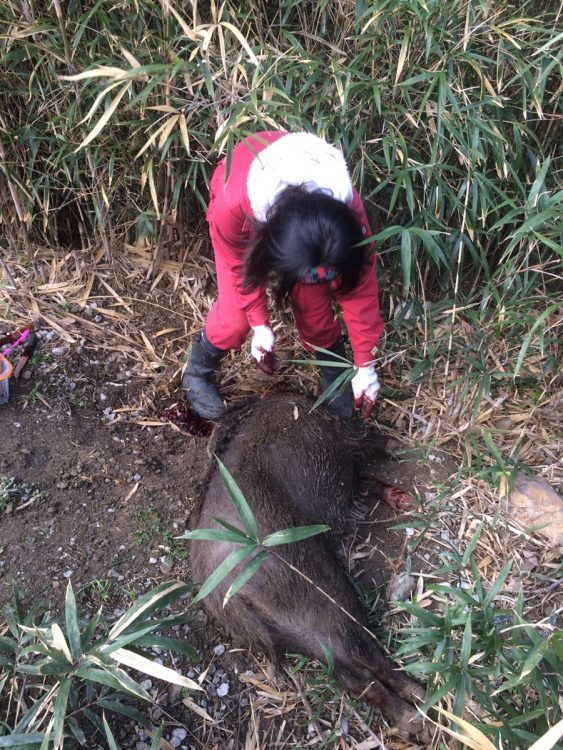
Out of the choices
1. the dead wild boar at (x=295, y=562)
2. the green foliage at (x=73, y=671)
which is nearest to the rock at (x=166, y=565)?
the dead wild boar at (x=295, y=562)

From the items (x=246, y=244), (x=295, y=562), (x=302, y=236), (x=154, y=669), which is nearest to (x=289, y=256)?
(x=302, y=236)

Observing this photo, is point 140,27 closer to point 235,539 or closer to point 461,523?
point 235,539

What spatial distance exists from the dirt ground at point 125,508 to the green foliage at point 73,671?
7.2 inches

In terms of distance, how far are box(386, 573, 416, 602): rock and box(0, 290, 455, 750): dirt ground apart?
0.16 feet

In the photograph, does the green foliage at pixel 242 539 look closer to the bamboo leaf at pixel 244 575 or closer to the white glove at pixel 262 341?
the bamboo leaf at pixel 244 575

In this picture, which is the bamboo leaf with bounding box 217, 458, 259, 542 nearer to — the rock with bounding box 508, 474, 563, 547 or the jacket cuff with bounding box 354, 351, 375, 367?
the jacket cuff with bounding box 354, 351, 375, 367

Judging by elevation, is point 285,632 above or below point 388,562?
above

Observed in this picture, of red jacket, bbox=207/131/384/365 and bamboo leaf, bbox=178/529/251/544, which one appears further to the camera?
red jacket, bbox=207/131/384/365

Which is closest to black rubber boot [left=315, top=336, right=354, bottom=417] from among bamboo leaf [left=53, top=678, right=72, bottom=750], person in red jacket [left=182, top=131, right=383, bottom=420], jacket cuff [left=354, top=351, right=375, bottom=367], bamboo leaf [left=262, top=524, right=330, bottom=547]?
person in red jacket [left=182, top=131, right=383, bottom=420]

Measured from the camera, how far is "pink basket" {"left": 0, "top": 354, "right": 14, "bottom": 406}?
246 cm

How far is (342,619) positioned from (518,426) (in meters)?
1.09

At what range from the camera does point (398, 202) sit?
2.54 meters

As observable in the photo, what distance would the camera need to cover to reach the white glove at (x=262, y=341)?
7.51 ft

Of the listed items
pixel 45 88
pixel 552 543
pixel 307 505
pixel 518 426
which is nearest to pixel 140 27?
pixel 45 88
